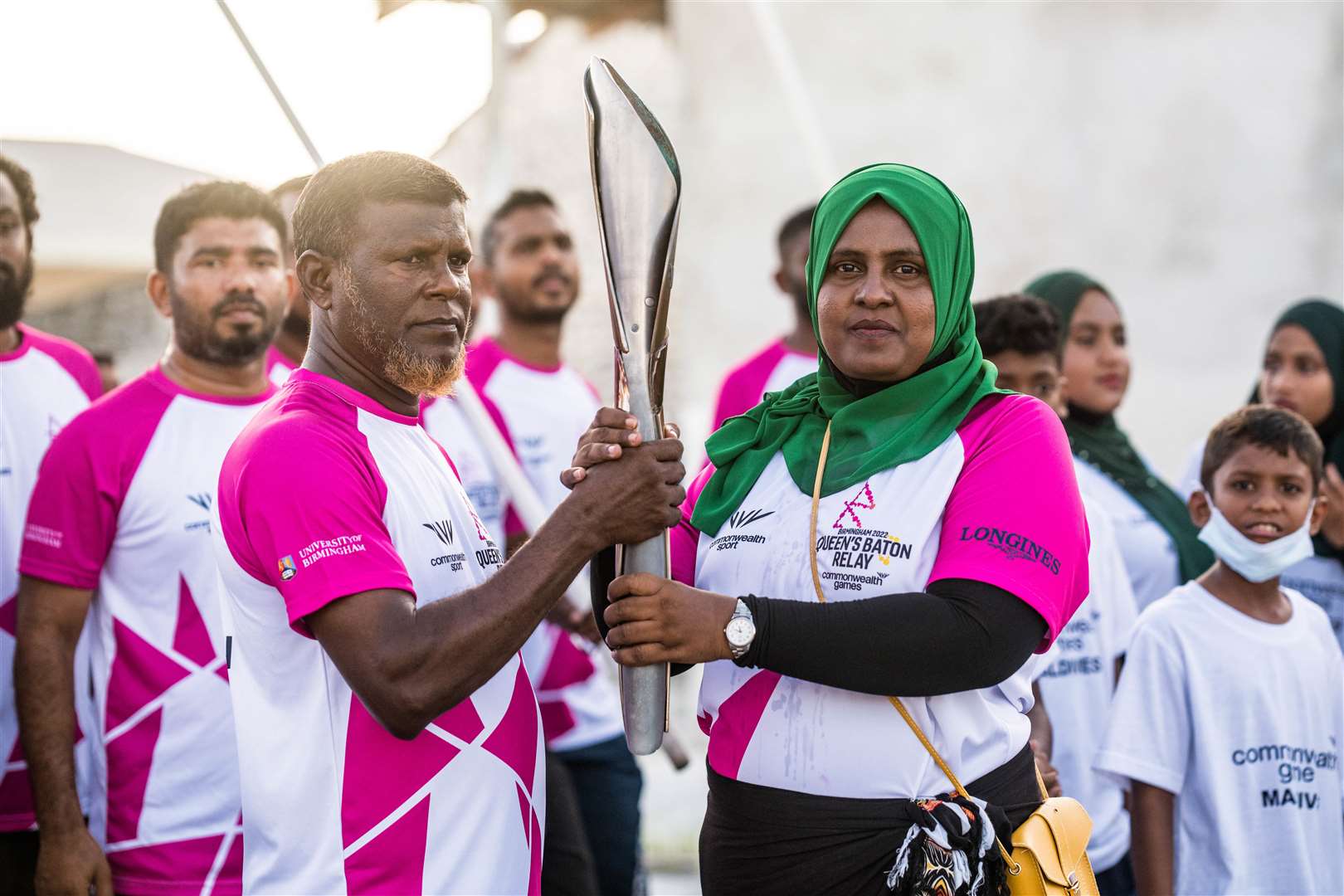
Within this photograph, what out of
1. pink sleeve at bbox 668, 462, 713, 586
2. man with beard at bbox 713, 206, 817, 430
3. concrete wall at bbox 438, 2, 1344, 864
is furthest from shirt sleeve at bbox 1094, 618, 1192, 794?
concrete wall at bbox 438, 2, 1344, 864

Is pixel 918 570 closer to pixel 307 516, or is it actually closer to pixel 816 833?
pixel 816 833

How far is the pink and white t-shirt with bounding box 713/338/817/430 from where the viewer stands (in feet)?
17.4

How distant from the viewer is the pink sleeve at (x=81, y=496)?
10.8ft

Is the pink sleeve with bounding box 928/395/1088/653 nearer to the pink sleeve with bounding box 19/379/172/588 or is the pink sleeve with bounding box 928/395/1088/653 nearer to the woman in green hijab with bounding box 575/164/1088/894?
the woman in green hijab with bounding box 575/164/1088/894

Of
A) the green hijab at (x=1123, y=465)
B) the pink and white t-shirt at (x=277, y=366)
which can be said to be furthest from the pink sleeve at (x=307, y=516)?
the green hijab at (x=1123, y=465)

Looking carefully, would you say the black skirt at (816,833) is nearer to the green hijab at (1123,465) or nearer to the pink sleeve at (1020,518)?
the pink sleeve at (1020,518)

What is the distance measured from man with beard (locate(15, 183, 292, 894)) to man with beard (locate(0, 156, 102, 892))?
32 centimetres

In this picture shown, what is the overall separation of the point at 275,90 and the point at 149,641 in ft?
4.52

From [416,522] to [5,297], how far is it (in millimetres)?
1967

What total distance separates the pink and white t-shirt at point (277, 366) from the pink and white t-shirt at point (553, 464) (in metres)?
0.82

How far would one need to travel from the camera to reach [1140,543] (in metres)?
4.13

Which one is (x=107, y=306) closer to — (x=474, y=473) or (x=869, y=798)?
(x=474, y=473)

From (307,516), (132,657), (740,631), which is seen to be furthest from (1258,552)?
(132,657)

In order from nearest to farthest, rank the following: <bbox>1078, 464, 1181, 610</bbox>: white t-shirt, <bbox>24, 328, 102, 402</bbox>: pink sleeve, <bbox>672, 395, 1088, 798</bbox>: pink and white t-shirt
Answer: <bbox>672, 395, 1088, 798</bbox>: pink and white t-shirt
<bbox>24, 328, 102, 402</bbox>: pink sleeve
<bbox>1078, 464, 1181, 610</bbox>: white t-shirt
